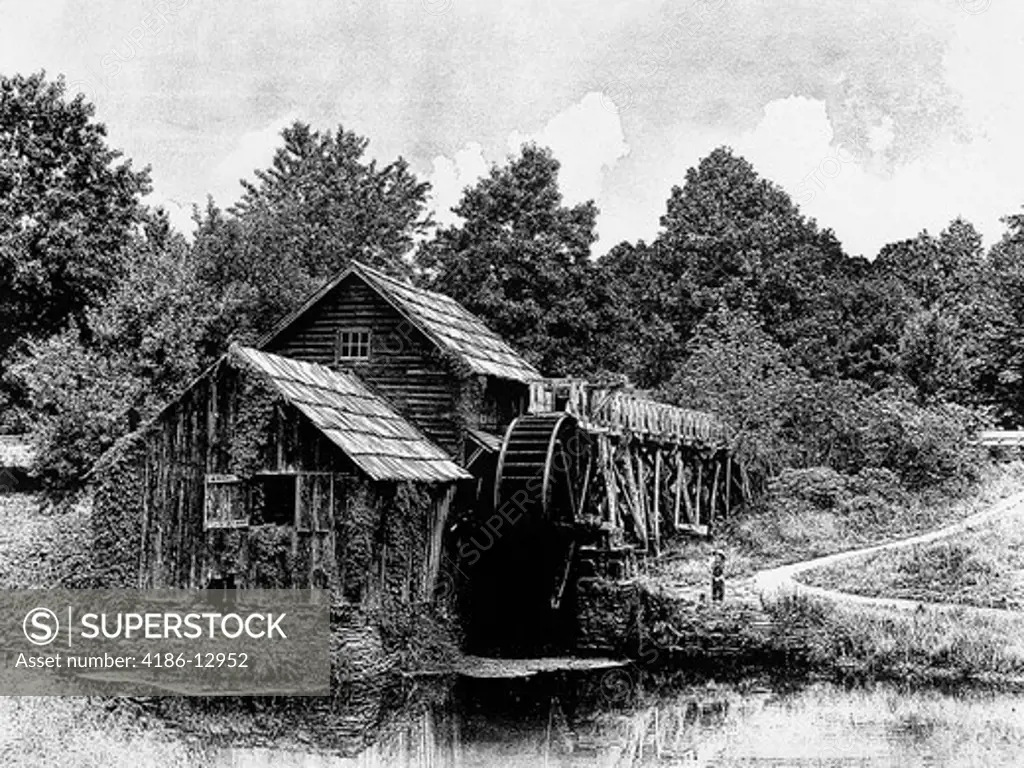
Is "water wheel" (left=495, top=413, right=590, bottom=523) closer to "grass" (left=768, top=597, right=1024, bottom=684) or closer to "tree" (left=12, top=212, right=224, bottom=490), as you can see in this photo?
"grass" (left=768, top=597, right=1024, bottom=684)

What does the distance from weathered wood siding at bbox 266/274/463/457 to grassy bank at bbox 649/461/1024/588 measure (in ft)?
20.1

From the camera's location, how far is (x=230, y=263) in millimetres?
35781

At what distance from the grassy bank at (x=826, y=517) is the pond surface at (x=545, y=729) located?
8436mm

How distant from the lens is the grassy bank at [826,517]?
92.7ft

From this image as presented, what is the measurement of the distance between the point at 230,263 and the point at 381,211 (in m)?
15.7

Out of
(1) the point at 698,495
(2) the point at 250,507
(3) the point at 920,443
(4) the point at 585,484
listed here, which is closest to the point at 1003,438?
(3) the point at 920,443

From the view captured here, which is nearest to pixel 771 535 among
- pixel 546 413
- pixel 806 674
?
pixel 546 413

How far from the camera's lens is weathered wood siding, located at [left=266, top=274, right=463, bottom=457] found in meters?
23.6

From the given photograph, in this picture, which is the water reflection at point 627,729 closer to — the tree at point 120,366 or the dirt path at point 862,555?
the dirt path at point 862,555

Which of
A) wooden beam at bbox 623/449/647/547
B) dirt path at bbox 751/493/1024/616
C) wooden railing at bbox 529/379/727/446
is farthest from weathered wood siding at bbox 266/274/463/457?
dirt path at bbox 751/493/1024/616

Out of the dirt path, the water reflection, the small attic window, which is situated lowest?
the water reflection

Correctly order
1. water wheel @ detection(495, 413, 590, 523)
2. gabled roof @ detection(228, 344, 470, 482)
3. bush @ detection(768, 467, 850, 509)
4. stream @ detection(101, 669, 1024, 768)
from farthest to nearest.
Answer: bush @ detection(768, 467, 850, 509)
water wheel @ detection(495, 413, 590, 523)
gabled roof @ detection(228, 344, 470, 482)
stream @ detection(101, 669, 1024, 768)

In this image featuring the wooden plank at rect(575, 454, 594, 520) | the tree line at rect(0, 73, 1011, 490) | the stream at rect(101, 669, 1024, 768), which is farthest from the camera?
the tree line at rect(0, 73, 1011, 490)

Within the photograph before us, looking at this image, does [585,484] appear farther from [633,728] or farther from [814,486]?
[814,486]
